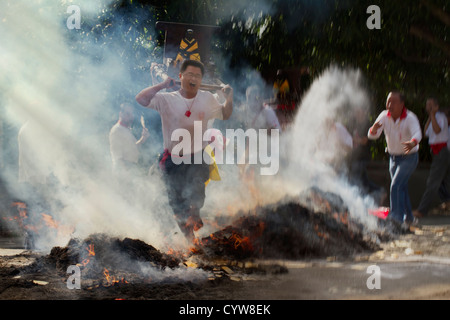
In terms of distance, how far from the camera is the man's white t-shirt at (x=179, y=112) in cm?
632

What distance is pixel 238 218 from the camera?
639 cm

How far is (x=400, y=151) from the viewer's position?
7.66 m

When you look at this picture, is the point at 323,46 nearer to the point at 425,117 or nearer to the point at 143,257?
the point at 425,117

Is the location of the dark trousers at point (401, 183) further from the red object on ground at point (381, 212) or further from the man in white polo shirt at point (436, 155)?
the man in white polo shirt at point (436, 155)

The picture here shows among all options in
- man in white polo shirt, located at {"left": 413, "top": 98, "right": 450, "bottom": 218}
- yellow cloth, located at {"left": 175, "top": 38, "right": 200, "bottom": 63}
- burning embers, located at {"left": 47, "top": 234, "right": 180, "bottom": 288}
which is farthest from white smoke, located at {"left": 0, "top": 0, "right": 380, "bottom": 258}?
yellow cloth, located at {"left": 175, "top": 38, "right": 200, "bottom": 63}

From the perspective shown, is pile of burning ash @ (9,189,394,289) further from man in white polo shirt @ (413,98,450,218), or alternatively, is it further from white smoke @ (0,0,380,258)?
man in white polo shirt @ (413,98,450,218)

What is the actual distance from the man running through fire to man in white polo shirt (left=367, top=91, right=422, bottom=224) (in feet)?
9.50

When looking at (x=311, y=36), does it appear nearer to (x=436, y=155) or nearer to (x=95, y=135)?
(x=436, y=155)

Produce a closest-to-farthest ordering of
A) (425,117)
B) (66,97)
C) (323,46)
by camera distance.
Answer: (323,46) < (66,97) < (425,117)

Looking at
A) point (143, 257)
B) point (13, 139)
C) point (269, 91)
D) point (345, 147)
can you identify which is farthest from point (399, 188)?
point (13, 139)

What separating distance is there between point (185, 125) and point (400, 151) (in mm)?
3391

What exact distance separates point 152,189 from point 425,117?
22.7 ft

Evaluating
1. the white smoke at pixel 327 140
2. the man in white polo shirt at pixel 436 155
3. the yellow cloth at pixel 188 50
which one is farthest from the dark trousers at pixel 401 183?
the yellow cloth at pixel 188 50

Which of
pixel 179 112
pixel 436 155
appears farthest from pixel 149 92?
pixel 436 155
